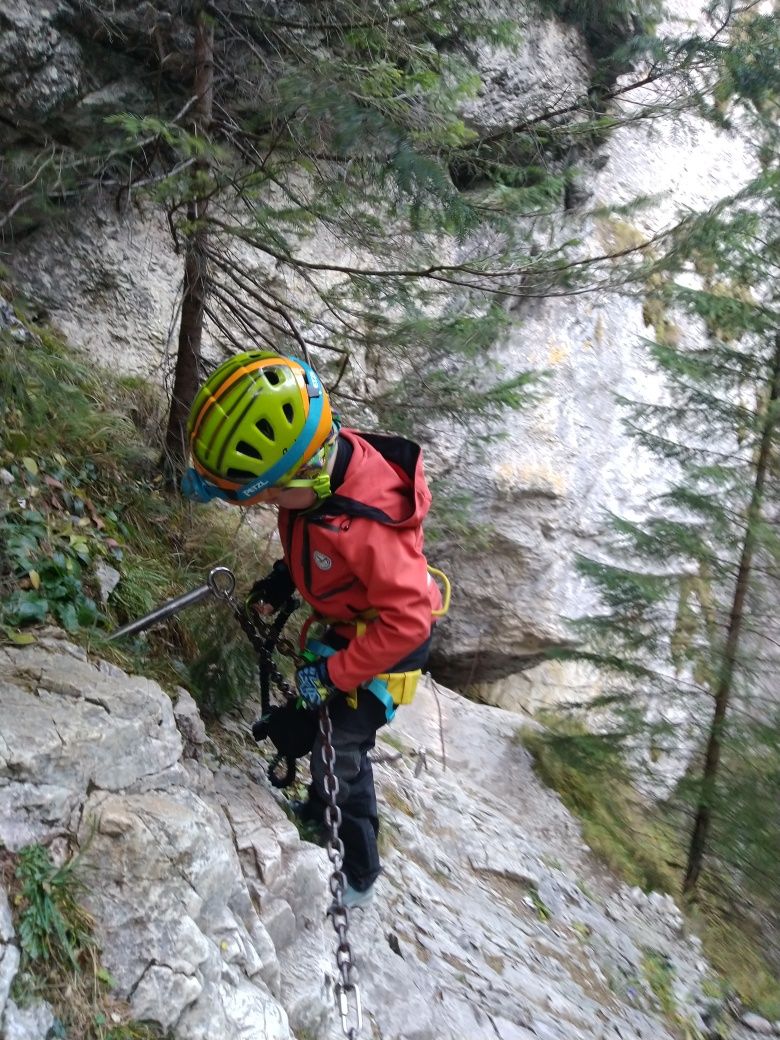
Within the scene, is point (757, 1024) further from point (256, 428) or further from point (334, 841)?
point (256, 428)

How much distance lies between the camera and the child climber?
10.0 feet

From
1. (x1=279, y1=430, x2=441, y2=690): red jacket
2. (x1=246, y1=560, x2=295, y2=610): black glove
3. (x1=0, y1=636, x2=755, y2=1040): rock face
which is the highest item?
(x1=279, y1=430, x2=441, y2=690): red jacket

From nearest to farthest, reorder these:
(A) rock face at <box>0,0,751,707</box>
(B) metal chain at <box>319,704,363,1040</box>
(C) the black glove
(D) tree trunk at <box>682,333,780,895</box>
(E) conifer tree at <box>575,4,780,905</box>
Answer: (B) metal chain at <box>319,704,363,1040</box>
(C) the black glove
(E) conifer tree at <box>575,4,780,905</box>
(D) tree trunk at <box>682,333,780,895</box>
(A) rock face at <box>0,0,751,707</box>

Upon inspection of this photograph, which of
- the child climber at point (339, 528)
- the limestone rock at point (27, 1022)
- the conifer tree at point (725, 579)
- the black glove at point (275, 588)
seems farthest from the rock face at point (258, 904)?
the conifer tree at point (725, 579)

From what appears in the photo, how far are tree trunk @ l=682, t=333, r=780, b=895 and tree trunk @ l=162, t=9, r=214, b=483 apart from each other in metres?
4.80

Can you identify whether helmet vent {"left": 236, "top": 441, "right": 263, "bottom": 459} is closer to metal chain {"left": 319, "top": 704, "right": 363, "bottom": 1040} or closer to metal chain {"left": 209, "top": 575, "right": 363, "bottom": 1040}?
metal chain {"left": 209, "top": 575, "right": 363, "bottom": 1040}

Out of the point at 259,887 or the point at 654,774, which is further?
the point at 654,774

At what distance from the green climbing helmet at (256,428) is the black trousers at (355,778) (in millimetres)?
1069

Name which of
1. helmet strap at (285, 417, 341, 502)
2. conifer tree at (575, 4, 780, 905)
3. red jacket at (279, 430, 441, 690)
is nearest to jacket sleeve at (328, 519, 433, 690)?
red jacket at (279, 430, 441, 690)

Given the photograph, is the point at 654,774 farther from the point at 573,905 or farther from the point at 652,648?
the point at 573,905

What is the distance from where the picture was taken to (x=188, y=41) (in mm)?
5527

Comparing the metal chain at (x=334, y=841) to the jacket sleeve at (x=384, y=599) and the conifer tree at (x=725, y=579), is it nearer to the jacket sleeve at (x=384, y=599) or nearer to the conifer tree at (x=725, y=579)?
the jacket sleeve at (x=384, y=599)

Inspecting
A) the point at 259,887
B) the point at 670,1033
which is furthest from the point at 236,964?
the point at 670,1033

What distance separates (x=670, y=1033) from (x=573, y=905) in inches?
41.4
